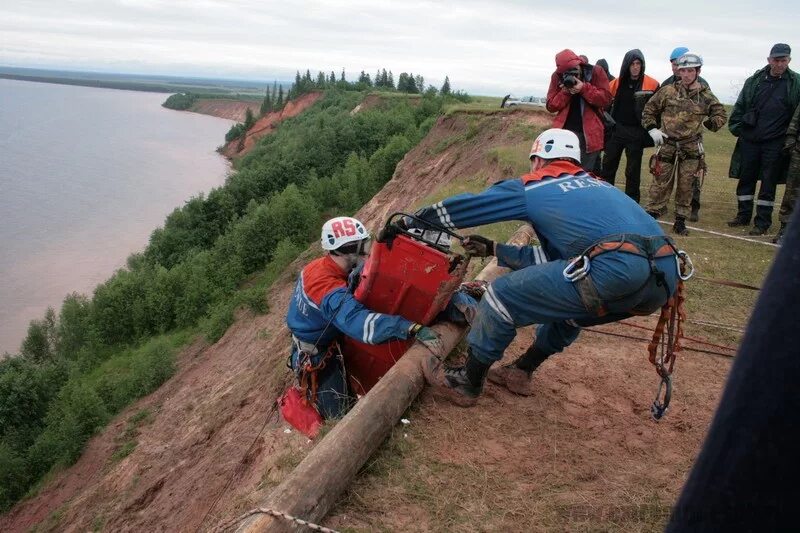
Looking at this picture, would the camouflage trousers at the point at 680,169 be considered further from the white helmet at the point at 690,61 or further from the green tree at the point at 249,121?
the green tree at the point at 249,121

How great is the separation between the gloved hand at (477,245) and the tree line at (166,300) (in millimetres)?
14361

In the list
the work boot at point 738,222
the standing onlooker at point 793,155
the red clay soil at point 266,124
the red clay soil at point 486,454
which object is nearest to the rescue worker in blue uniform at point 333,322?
the red clay soil at point 486,454

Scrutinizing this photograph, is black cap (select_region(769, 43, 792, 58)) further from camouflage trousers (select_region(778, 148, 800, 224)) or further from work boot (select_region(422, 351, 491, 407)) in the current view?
work boot (select_region(422, 351, 491, 407))

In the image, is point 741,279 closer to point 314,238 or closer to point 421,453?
point 421,453

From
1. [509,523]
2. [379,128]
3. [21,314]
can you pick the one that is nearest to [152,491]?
[509,523]

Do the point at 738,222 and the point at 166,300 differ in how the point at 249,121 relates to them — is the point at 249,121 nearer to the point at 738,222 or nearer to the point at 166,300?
the point at 166,300

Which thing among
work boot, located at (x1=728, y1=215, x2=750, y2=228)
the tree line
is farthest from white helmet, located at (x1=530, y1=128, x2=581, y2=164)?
the tree line

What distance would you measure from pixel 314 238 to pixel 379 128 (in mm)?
18180

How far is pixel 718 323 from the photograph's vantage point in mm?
6488

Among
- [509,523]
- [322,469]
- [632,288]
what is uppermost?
[632,288]

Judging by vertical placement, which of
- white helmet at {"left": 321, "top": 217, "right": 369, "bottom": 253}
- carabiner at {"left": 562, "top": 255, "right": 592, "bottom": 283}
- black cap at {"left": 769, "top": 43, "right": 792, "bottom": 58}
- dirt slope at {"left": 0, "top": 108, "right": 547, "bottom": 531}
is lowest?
dirt slope at {"left": 0, "top": 108, "right": 547, "bottom": 531}

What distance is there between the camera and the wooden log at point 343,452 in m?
3.37

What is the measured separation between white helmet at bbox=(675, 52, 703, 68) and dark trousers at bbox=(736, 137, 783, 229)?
5.25 feet

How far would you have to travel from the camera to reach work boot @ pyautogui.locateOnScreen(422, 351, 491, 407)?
463 cm
